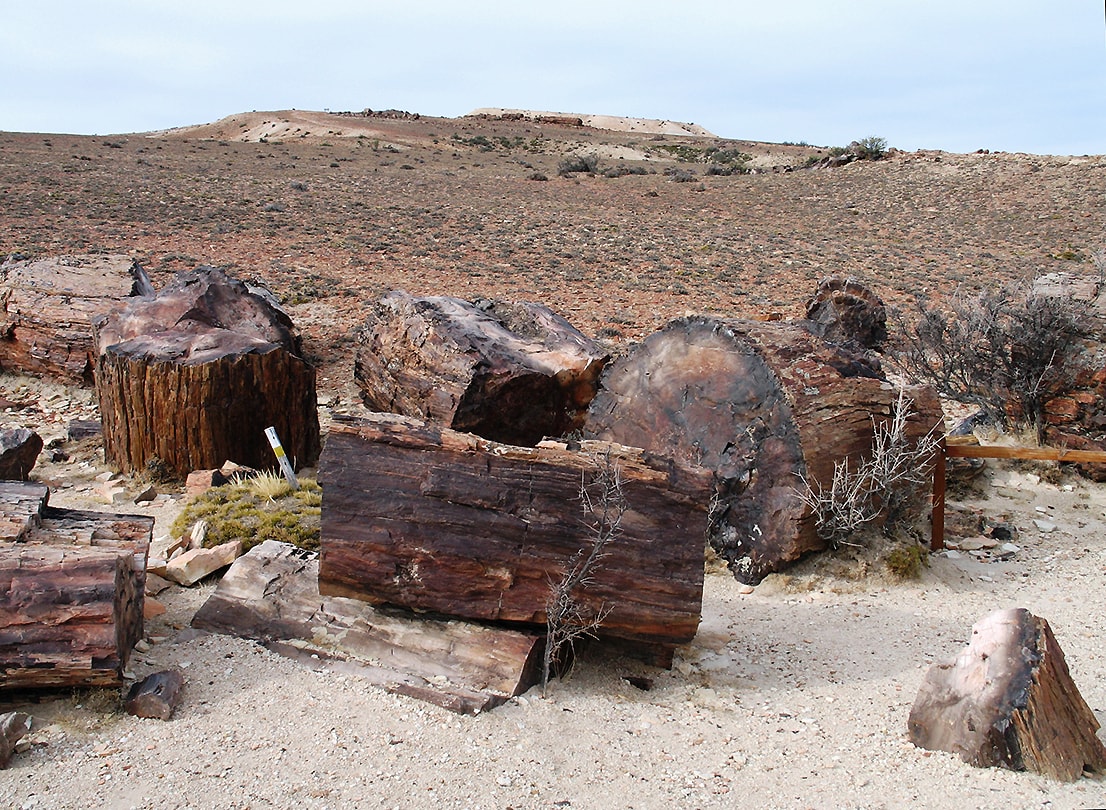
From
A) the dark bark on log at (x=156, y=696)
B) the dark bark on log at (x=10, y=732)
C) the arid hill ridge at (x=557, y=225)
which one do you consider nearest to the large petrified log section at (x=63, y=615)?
the dark bark on log at (x=156, y=696)

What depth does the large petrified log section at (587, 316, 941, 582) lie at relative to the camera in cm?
510

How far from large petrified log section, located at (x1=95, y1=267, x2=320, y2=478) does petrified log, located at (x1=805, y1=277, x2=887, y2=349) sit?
4951 mm

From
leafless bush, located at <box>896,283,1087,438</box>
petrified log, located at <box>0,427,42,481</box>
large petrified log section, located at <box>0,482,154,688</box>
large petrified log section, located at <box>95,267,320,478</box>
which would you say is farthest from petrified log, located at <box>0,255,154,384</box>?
leafless bush, located at <box>896,283,1087,438</box>

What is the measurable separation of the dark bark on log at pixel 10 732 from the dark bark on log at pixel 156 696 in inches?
13.3

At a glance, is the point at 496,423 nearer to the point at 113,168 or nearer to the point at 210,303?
the point at 210,303

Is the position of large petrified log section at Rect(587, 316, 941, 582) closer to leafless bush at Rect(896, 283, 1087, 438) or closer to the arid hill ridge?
leafless bush at Rect(896, 283, 1087, 438)

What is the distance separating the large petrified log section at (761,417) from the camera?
5.10m

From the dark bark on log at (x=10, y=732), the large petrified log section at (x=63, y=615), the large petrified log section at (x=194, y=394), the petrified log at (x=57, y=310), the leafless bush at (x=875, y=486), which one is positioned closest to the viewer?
the dark bark on log at (x=10, y=732)

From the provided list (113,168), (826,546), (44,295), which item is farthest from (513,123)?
(826,546)

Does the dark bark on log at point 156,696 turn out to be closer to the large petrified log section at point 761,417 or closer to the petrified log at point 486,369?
the large petrified log section at point 761,417

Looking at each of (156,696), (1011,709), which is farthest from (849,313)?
(156,696)

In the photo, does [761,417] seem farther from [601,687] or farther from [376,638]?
[376,638]

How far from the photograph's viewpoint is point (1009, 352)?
7.34m

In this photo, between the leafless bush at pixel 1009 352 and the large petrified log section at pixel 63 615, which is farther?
the leafless bush at pixel 1009 352
